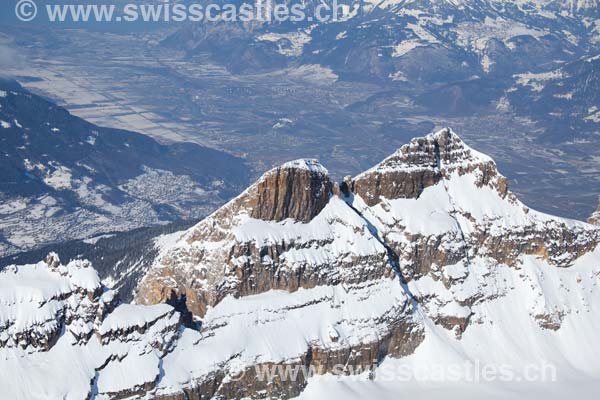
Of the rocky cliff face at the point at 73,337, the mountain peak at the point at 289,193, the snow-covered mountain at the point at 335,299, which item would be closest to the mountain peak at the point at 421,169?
the snow-covered mountain at the point at 335,299

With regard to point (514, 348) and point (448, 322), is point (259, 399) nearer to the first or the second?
point (448, 322)

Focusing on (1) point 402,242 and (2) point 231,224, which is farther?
(1) point 402,242

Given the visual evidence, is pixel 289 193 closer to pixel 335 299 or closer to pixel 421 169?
pixel 335 299

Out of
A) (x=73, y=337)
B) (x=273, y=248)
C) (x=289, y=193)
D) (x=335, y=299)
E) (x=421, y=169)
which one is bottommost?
(x=73, y=337)

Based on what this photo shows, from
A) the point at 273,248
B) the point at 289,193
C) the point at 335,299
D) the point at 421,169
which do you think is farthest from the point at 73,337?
the point at 421,169

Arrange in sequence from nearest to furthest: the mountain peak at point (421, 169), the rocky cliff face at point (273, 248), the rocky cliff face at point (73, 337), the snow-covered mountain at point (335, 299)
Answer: the rocky cliff face at point (73, 337) → the snow-covered mountain at point (335, 299) → the rocky cliff face at point (273, 248) → the mountain peak at point (421, 169)

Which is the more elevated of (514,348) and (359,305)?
(359,305)

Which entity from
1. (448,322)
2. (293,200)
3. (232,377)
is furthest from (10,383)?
(448,322)

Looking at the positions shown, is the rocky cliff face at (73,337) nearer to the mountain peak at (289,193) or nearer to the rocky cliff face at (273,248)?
the rocky cliff face at (273,248)

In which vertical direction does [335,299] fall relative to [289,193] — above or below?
below
